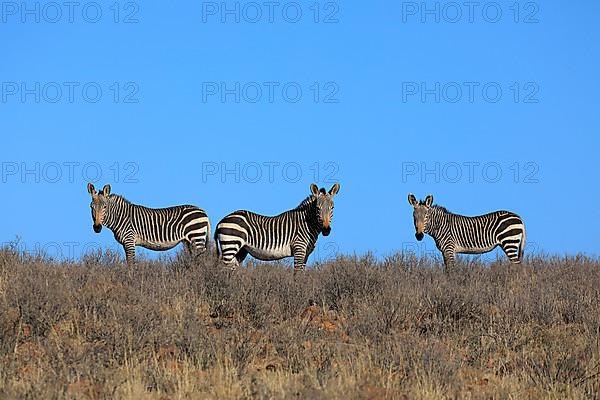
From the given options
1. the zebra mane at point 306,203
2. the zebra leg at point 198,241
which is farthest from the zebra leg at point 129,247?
the zebra mane at point 306,203

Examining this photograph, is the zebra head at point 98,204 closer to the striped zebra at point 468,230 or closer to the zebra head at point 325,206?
the zebra head at point 325,206

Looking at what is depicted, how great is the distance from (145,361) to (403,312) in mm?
3596

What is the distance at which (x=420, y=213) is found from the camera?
755 inches

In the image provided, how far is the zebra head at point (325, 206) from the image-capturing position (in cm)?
1603

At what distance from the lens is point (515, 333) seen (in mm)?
9984

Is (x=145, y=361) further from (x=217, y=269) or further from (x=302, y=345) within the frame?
(x=217, y=269)

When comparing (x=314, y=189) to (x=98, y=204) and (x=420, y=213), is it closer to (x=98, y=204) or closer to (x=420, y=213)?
(x=420, y=213)

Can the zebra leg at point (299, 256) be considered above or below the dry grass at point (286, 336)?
above

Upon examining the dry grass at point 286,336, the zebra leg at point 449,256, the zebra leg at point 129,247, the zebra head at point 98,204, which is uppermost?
the zebra head at point 98,204

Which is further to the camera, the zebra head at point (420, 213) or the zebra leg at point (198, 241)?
the zebra head at point (420, 213)

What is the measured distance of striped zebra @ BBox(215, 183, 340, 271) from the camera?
1625 centimetres

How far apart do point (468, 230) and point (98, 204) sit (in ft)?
29.2

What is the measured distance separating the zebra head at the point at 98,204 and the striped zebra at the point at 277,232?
297 centimetres

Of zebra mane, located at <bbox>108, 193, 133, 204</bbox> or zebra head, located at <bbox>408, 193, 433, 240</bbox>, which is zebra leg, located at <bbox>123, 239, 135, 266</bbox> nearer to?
zebra mane, located at <bbox>108, 193, 133, 204</bbox>
